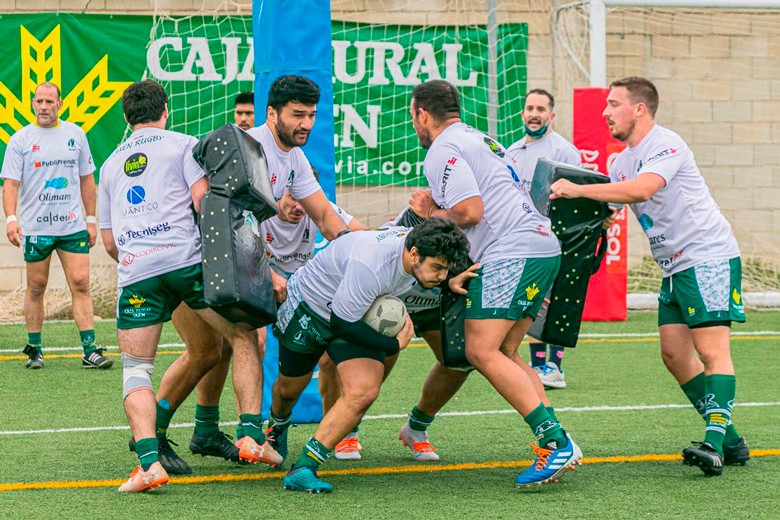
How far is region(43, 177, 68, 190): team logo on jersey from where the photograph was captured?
31.9 ft

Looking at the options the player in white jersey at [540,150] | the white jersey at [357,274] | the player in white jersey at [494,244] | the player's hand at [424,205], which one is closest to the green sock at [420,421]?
the player in white jersey at [494,244]

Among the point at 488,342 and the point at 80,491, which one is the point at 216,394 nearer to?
the point at 80,491

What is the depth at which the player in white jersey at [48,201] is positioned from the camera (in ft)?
31.6

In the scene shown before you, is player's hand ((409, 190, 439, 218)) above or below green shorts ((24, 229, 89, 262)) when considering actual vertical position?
above

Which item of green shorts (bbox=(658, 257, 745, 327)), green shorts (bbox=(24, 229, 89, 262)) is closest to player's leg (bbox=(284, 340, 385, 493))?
green shorts (bbox=(658, 257, 745, 327))

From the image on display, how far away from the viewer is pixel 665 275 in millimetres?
6246

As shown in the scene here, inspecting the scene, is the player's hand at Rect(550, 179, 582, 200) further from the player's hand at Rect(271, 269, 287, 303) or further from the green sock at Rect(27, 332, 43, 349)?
the green sock at Rect(27, 332, 43, 349)

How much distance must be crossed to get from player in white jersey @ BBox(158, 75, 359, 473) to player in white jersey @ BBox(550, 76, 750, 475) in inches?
48.4

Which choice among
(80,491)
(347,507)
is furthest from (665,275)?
(80,491)

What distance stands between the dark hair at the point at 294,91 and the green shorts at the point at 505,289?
1.16m

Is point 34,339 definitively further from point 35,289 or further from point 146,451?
point 146,451

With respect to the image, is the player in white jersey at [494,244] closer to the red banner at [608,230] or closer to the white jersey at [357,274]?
the white jersey at [357,274]

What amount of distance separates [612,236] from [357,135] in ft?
11.5

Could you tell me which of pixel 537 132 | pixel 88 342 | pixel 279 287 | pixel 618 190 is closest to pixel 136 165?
pixel 279 287
